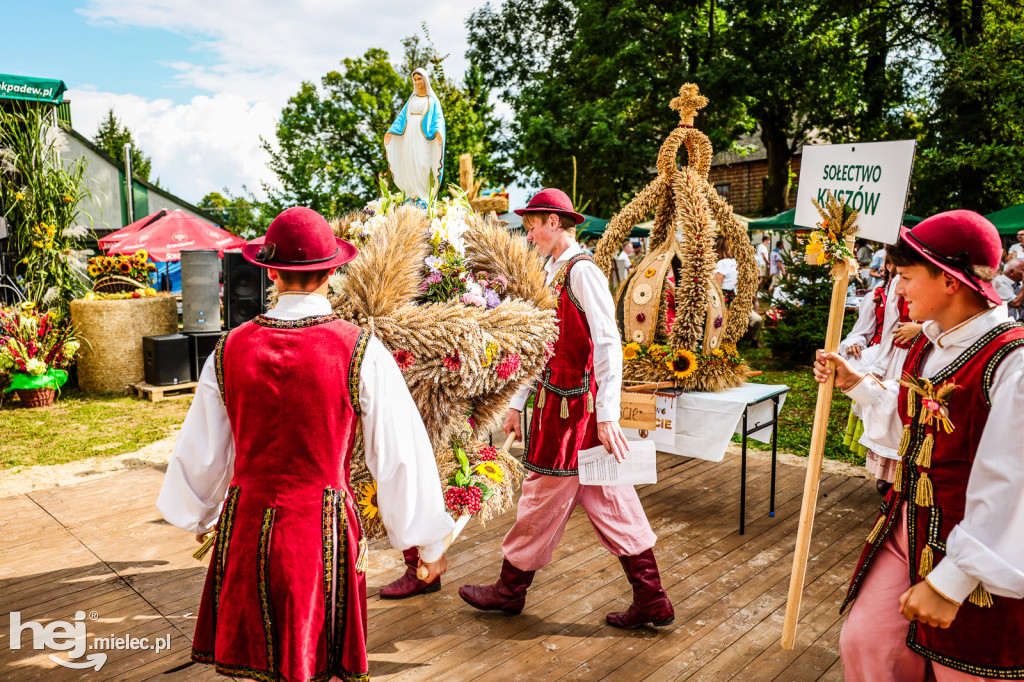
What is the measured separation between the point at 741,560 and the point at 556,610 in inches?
45.5

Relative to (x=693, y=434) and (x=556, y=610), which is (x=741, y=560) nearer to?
(x=693, y=434)

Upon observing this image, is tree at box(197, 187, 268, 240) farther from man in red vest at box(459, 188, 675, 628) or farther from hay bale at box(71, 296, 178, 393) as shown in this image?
man in red vest at box(459, 188, 675, 628)

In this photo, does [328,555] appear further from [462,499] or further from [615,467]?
[615,467]

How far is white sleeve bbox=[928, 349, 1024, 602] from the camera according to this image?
149 cm

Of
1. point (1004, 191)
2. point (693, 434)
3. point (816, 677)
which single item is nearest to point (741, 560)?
point (693, 434)

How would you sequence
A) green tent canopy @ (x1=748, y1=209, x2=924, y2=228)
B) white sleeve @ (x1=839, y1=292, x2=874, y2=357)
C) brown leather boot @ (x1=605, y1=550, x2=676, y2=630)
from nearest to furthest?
brown leather boot @ (x1=605, y1=550, x2=676, y2=630) → white sleeve @ (x1=839, y1=292, x2=874, y2=357) → green tent canopy @ (x1=748, y1=209, x2=924, y2=228)

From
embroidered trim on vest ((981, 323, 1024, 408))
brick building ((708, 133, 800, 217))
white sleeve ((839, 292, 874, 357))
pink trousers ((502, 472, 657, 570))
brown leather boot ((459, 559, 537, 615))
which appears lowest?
brown leather boot ((459, 559, 537, 615))

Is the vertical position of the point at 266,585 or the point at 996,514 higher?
the point at 996,514

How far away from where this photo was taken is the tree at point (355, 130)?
17.7 metres

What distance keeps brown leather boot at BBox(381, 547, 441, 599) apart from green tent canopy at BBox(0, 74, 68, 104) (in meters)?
8.47

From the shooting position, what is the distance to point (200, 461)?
2000 mm

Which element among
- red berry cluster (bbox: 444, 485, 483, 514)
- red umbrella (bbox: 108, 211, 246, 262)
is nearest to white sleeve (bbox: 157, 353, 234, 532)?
red berry cluster (bbox: 444, 485, 483, 514)

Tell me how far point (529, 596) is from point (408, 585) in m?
0.58

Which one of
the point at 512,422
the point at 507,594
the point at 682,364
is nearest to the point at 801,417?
the point at 682,364
